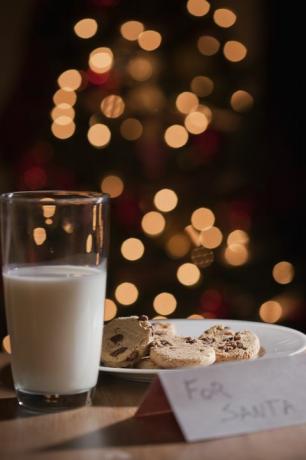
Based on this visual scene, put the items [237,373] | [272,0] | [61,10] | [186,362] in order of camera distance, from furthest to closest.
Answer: [272,0] → [61,10] → [186,362] → [237,373]

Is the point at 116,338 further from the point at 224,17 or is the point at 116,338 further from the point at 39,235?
the point at 224,17

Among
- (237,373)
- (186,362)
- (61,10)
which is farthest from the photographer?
(61,10)

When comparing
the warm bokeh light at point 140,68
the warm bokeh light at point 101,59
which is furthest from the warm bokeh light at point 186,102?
the warm bokeh light at point 101,59

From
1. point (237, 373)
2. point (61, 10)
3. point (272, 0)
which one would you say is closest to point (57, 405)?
point (237, 373)

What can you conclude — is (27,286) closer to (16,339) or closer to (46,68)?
(16,339)

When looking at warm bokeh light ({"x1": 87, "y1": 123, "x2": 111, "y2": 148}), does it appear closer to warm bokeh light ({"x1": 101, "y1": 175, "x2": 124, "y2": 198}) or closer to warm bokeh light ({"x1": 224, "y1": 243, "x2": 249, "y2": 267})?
warm bokeh light ({"x1": 101, "y1": 175, "x2": 124, "y2": 198})

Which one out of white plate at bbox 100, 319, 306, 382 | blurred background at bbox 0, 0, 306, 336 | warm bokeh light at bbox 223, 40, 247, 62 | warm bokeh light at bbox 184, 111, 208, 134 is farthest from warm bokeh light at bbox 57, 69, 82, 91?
white plate at bbox 100, 319, 306, 382
